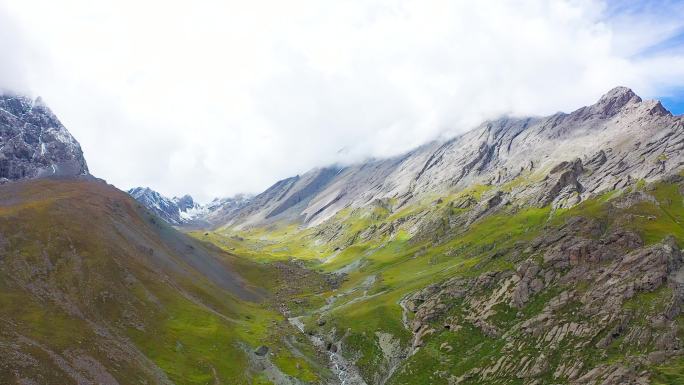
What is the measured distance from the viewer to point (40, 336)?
9738 centimetres

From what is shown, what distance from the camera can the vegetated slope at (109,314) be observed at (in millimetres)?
96000

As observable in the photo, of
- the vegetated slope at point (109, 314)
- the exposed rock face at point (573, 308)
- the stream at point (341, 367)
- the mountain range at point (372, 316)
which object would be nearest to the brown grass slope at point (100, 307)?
the vegetated slope at point (109, 314)

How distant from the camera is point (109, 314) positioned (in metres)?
122

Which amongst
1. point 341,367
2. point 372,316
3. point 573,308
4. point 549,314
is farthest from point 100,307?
point 573,308

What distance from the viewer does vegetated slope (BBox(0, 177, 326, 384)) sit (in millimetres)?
96000

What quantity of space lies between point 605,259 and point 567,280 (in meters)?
10.5

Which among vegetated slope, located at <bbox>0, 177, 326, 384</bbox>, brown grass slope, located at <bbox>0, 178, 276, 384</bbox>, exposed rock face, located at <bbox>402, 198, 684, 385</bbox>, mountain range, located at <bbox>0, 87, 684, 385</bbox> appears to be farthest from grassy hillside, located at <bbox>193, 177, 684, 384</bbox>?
brown grass slope, located at <bbox>0, 178, 276, 384</bbox>

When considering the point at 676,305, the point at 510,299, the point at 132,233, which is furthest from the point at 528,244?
the point at 132,233

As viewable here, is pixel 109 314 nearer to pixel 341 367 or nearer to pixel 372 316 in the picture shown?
pixel 341 367

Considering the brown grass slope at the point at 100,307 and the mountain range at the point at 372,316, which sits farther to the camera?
the brown grass slope at the point at 100,307

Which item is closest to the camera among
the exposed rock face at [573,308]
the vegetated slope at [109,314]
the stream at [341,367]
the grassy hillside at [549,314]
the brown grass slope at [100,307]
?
the exposed rock face at [573,308]

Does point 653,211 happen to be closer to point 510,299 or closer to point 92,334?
point 510,299

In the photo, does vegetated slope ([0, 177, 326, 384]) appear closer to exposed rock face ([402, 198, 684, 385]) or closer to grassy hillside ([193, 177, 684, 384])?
grassy hillside ([193, 177, 684, 384])

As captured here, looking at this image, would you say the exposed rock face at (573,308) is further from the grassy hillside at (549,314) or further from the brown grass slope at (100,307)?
the brown grass slope at (100,307)
